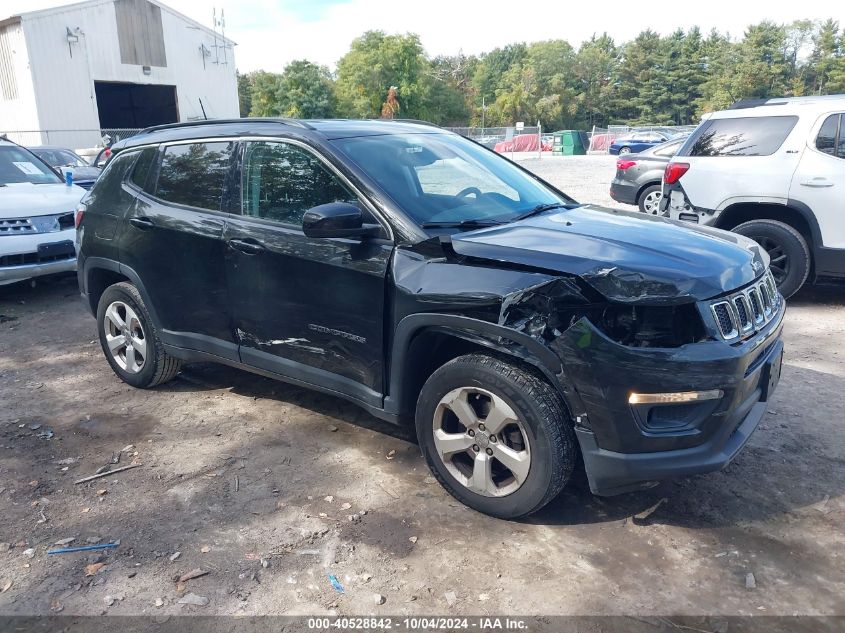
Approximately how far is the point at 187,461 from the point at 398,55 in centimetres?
7469

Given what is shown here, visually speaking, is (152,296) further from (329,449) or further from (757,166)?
(757,166)

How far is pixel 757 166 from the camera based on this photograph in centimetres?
661

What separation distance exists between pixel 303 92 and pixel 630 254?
69021mm

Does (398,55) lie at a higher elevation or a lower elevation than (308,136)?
higher

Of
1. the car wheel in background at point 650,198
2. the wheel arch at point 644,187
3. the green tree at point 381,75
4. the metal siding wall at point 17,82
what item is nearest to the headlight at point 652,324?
the car wheel in background at point 650,198

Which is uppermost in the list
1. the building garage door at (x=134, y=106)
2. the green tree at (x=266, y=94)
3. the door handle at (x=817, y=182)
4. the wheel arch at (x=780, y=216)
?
the green tree at (x=266, y=94)

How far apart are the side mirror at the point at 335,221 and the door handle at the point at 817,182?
4938mm

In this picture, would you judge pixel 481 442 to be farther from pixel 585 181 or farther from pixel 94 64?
pixel 94 64

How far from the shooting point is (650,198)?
447 inches

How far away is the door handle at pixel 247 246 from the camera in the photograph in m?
3.82

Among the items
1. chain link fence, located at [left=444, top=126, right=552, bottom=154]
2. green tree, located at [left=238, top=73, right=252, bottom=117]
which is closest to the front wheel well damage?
chain link fence, located at [left=444, top=126, right=552, bottom=154]

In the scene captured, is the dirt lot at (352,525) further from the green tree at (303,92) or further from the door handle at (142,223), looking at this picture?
the green tree at (303,92)

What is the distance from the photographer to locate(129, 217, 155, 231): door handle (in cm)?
440

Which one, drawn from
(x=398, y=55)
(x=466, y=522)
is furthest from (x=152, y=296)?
(x=398, y=55)
